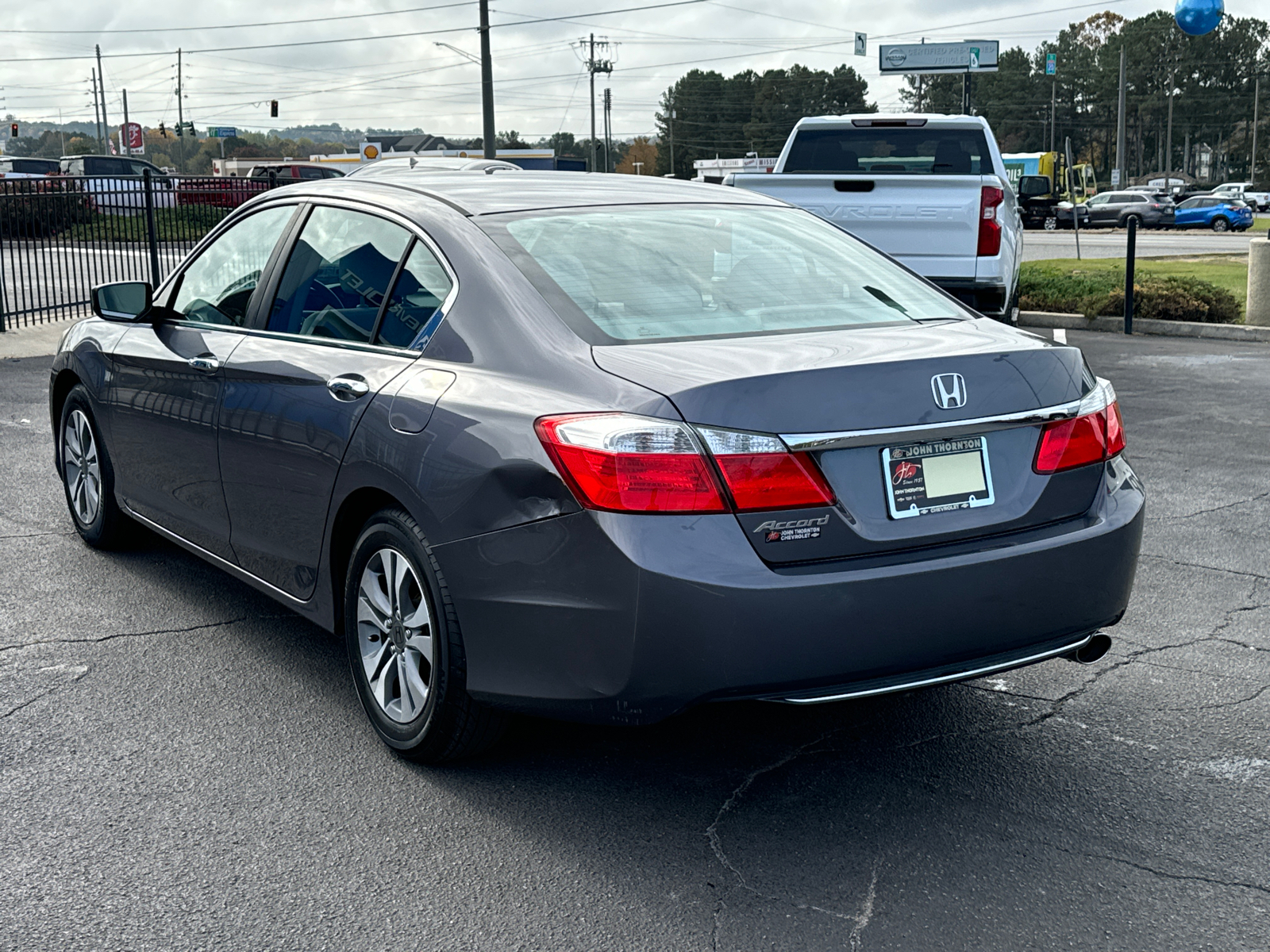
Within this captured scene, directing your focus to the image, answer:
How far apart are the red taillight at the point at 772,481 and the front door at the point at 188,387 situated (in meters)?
2.19

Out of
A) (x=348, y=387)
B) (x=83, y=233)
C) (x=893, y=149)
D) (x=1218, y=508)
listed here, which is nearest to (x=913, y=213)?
(x=893, y=149)

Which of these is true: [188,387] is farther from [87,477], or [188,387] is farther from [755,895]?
[755,895]

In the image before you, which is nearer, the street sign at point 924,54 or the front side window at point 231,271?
the front side window at point 231,271

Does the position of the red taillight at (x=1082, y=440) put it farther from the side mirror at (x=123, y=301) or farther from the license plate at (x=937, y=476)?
the side mirror at (x=123, y=301)

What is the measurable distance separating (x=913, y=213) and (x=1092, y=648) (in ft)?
25.4

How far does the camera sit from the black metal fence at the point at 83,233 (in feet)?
48.0

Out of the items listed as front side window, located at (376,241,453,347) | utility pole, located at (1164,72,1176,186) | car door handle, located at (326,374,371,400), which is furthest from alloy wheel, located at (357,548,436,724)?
utility pole, located at (1164,72,1176,186)

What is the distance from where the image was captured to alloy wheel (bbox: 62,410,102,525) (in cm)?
580

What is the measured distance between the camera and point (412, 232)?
13.0ft

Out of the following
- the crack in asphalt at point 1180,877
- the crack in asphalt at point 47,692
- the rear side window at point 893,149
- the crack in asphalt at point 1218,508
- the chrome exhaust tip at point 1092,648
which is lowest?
the crack in asphalt at point 1180,877

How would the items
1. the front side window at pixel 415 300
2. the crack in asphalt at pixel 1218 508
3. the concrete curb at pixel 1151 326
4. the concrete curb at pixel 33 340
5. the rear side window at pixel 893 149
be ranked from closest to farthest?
1. the front side window at pixel 415 300
2. the crack in asphalt at pixel 1218 508
3. the rear side window at pixel 893 149
4. the concrete curb at pixel 33 340
5. the concrete curb at pixel 1151 326

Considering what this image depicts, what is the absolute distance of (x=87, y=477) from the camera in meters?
5.91

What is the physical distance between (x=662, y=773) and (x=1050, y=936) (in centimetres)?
119

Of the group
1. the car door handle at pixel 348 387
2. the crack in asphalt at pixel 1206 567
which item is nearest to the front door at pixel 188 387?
the car door handle at pixel 348 387
